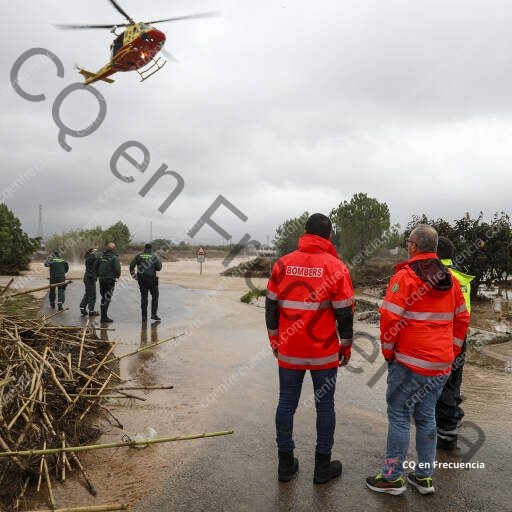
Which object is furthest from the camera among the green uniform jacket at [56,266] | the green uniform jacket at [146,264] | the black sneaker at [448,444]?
the green uniform jacket at [56,266]

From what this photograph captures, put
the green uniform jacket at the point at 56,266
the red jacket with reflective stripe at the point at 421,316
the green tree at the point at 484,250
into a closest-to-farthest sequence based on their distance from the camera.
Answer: the red jacket with reflective stripe at the point at 421,316 < the green uniform jacket at the point at 56,266 < the green tree at the point at 484,250

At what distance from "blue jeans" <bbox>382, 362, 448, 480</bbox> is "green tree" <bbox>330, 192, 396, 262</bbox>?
102 feet

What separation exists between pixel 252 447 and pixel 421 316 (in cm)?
200

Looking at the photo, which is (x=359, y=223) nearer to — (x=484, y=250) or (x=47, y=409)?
(x=484, y=250)

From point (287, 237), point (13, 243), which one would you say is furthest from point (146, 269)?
point (287, 237)

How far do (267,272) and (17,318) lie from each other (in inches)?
954

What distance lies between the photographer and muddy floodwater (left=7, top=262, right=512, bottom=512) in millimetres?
3352

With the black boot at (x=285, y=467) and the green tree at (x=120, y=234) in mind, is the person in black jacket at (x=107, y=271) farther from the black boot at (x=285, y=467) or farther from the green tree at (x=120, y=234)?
the green tree at (x=120, y=234)

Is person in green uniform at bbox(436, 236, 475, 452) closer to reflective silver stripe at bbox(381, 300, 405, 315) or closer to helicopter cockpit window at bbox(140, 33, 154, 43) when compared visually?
reflective silver stripe at bbox(381, 300, 405, 315)

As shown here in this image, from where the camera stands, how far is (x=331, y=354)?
3658 mm

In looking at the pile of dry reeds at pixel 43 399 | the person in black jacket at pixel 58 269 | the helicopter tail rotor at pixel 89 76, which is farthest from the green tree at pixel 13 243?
the pile of dry reeds at pixel 43 399

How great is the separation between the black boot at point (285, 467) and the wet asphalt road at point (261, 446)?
→ 0.20ft

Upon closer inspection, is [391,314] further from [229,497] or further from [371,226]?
[371,226]

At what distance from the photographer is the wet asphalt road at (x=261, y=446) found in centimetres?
335
